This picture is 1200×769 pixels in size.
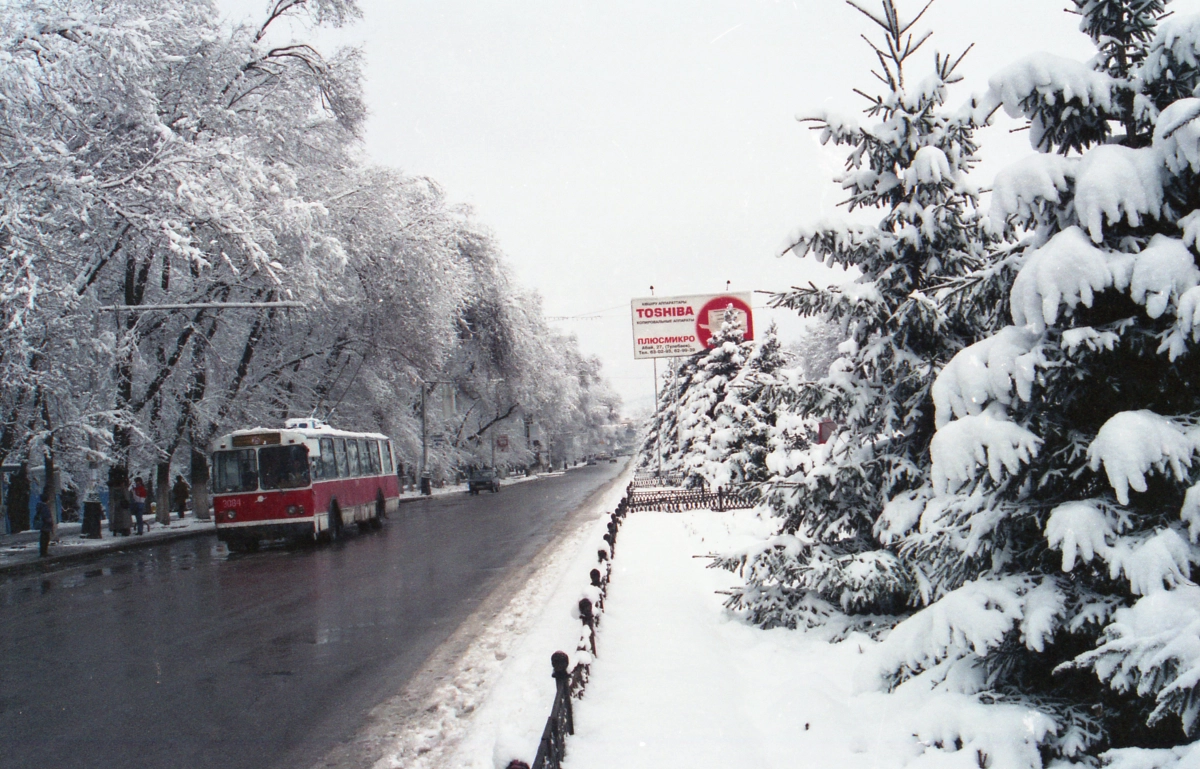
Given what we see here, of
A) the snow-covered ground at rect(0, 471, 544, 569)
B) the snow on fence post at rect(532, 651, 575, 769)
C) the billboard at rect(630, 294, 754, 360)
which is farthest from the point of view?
the billboard at rect(630, 294, 754, 360)

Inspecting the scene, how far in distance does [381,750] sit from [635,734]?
72.9 inches

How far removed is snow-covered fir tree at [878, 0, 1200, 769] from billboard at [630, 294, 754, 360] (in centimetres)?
3089

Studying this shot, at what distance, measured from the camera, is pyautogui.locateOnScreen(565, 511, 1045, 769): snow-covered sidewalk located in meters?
4.58

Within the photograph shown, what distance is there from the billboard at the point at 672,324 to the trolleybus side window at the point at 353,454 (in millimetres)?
13731

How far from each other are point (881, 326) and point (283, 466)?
672 inches

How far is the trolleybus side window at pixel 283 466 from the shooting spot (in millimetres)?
21141

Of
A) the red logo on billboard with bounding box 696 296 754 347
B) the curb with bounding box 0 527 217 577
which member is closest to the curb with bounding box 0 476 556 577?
the curb with bounding box 0 527 217 577

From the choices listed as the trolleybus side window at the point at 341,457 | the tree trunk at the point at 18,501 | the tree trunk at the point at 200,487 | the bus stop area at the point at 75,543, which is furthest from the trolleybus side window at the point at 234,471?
the tree trunk at the point at 200,487

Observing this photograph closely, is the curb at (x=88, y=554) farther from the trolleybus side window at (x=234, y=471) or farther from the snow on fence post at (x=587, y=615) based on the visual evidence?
the snow on fence post at (x=587, y=615)

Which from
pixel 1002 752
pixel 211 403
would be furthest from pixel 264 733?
pixel 211 403

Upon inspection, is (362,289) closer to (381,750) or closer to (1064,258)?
(381,750)

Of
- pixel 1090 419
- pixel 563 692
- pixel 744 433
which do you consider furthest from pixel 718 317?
pixel 1090 419

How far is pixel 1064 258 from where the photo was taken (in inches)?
165

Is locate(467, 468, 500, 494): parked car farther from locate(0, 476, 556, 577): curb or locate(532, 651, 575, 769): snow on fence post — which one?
locate(532, 651, 575, 769): snow on fence post
